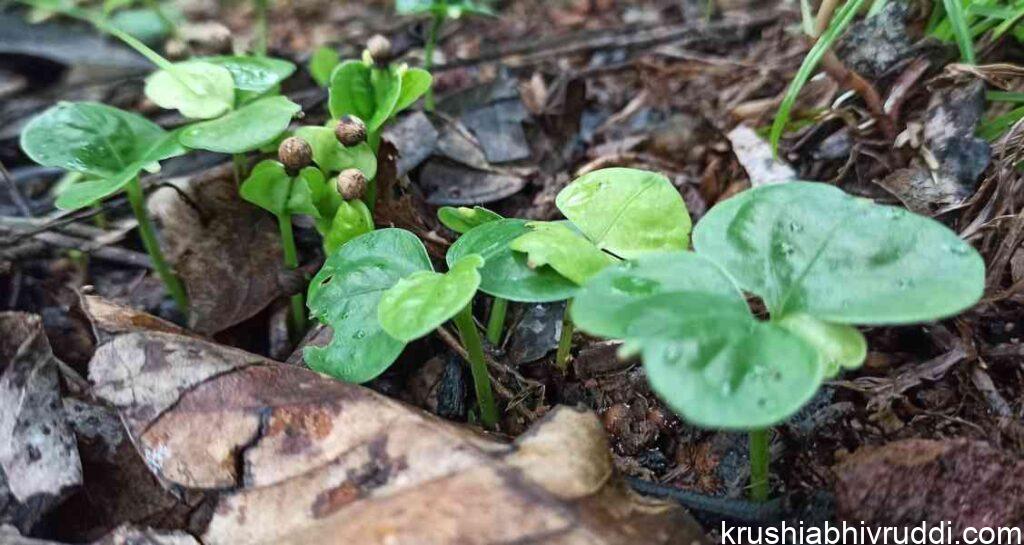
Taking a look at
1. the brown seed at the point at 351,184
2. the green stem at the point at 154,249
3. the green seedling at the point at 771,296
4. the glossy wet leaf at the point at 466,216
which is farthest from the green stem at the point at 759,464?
the green stem at the point at 154,249

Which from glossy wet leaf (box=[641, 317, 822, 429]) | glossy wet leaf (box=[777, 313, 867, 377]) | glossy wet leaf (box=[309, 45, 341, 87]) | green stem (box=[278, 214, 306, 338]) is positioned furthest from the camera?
glossy wet leaf (box=[309, 45, 341, 87])

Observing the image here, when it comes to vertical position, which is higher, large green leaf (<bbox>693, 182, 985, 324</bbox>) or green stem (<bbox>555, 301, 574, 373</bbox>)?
large green leaf (<bbox>693, 182, 985, 324</bbox>)

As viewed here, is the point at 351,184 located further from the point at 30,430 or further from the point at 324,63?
the point at 324,63

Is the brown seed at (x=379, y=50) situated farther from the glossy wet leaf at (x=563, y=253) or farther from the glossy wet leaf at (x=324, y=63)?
the glossy wet leaf at (x=563, y=253)

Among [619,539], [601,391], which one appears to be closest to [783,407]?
[619,539]

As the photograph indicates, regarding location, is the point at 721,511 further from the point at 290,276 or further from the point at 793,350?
the point at 290,276

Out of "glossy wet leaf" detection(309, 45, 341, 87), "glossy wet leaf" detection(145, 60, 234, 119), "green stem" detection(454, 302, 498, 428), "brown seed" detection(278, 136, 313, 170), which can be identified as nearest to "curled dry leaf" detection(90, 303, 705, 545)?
"green stem" detection(454, 302, 498, 428)

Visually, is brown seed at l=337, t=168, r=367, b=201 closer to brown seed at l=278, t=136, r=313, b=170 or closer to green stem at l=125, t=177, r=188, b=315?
brown seed at l=278, t=136, r=313, b=170
